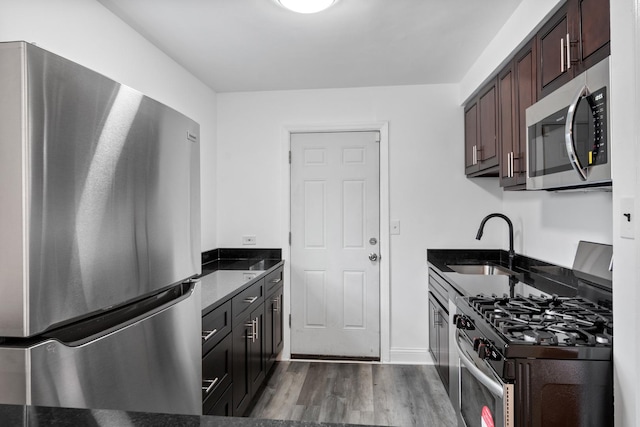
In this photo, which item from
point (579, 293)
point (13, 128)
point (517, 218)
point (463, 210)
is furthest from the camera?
point (463, 210)

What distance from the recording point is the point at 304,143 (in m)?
3.55

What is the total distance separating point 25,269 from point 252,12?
181cm

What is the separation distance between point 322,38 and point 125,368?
2144 mm

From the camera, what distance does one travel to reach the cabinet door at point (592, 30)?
4.66 ft

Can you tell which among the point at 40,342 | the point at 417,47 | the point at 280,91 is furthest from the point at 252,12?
the point at 40,342

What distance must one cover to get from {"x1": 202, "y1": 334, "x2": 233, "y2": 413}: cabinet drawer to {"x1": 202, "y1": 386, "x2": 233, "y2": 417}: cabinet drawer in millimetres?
24

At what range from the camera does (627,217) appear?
3.90 ft

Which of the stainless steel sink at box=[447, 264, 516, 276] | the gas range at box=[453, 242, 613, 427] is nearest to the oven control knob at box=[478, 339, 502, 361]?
the gas range at box=[453, 242, 613, 427]

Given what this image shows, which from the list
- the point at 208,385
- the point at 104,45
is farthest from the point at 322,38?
the point at 208,385

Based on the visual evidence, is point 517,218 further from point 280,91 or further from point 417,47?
point 280,91

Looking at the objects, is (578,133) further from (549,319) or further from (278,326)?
(278,326)

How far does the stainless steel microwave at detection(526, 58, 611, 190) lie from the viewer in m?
1.32

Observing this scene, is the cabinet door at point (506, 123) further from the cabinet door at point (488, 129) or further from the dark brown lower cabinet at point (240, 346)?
the dark brown lower cabinet at point (240, 346)

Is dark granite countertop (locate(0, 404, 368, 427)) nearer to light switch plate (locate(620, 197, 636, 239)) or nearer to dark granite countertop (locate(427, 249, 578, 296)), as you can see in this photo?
light switch plate (locate(620, 197, 636, 239))
